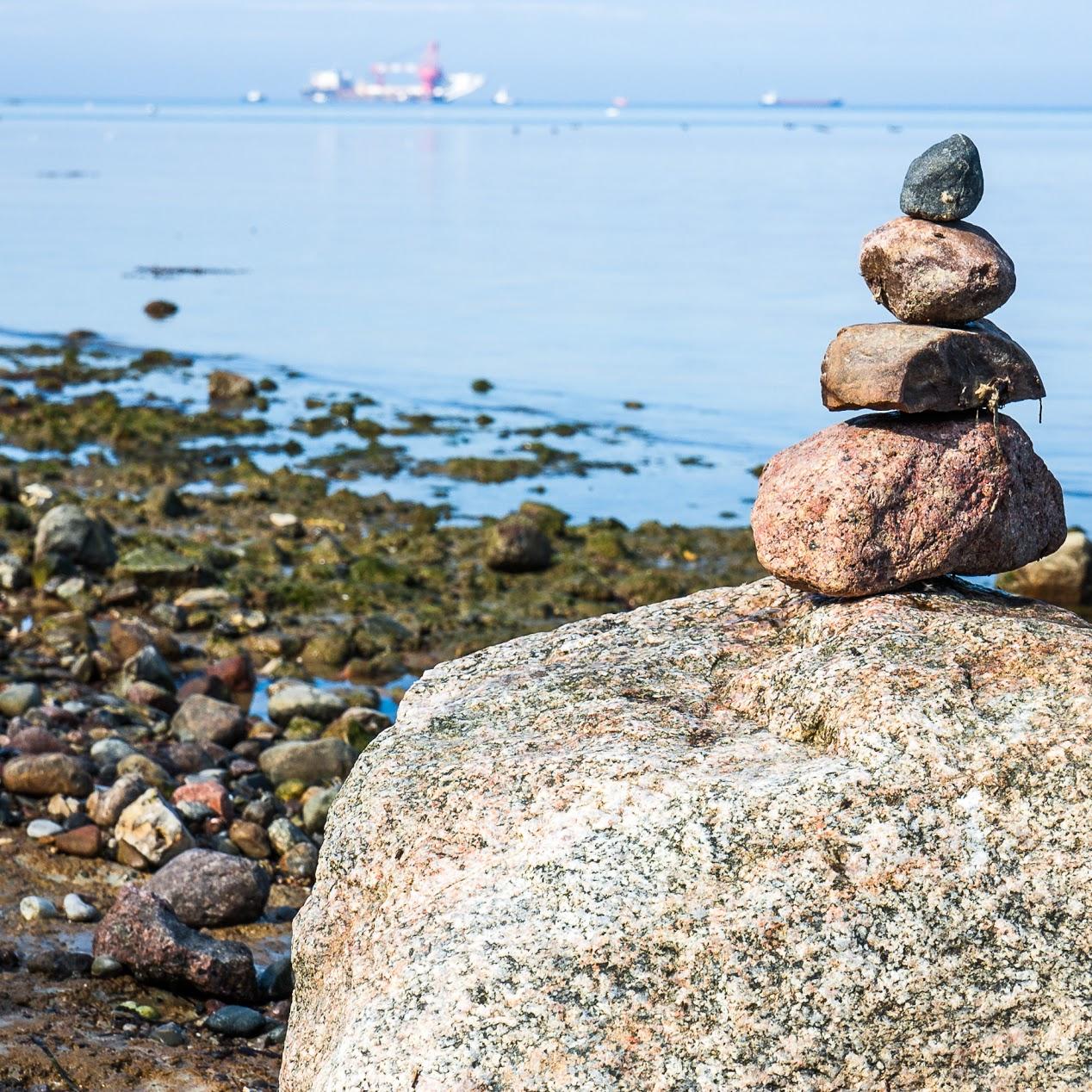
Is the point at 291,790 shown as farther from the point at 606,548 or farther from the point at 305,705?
the point at 606,548

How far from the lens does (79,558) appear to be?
54.5 ft

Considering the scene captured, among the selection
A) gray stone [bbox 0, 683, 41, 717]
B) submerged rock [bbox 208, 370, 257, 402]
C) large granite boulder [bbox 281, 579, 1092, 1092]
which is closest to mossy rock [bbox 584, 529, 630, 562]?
gray stone [bbox 0, 683, 41, 717]

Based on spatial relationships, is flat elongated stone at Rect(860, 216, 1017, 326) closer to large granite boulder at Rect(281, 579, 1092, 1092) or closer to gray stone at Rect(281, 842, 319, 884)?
large granite boulder at Rect(281, 579, 1092, 1092)

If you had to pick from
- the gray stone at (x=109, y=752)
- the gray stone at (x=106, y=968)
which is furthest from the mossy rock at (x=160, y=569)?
the gray stone at (x=106, y=968)

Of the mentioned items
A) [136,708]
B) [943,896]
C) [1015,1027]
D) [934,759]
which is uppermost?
[934,759]

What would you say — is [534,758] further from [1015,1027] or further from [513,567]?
[513,567]

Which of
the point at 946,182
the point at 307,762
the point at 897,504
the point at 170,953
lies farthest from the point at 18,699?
the point at 946,182

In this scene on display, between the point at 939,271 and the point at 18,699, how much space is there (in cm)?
900

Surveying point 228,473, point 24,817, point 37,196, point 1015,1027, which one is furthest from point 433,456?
point 37,196

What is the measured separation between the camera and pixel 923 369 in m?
6.05

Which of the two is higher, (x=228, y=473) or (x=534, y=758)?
(x=534, y=758)

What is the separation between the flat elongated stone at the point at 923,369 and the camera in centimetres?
605

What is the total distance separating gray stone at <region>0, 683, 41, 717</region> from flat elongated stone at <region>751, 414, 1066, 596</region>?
8.11 meters

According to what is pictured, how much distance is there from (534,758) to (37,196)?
8052 centimetres
